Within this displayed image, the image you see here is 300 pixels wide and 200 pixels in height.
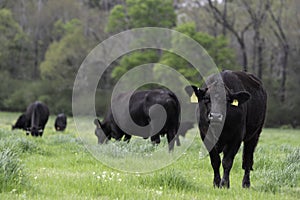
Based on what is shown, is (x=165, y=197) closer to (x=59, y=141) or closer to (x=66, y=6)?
(x=59, y=141)

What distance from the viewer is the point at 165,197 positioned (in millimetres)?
5875

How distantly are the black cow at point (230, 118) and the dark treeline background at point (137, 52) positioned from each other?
25.1m

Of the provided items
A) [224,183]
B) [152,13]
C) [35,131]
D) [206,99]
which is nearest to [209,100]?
[206,99]

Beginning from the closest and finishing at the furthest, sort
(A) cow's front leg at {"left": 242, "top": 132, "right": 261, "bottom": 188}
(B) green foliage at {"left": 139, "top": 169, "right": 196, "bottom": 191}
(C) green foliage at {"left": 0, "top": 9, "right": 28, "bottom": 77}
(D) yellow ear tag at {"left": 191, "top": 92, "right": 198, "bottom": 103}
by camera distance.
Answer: (B) green foliage at {"left": 139, "top": 169, "right": 196, "bottom": 191} < (D) yellow ear tag at {"left": 191, "top": 92, "right": 198, "bottom": 103} < (A) cow's front leg at {"left": 242, "top": 132, "right": 261, "bottom": 188} < (C) green foliage at {"left": 0, "top": 9, "right": 28, "bottom": 77}

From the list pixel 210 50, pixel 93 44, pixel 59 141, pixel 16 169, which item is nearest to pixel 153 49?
pixel 210 50

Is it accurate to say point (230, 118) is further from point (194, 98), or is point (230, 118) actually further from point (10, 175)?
point (10, 175)

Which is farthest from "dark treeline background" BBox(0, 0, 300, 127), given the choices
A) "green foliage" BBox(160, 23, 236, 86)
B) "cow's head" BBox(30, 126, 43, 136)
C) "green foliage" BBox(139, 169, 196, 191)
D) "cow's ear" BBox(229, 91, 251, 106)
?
"green foliage" BBox(139, 169, 196, 191)

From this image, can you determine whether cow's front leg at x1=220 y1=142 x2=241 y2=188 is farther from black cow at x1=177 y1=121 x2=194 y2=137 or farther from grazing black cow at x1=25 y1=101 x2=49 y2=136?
black cow at x1=177 y1=121 x2=194 y2=137

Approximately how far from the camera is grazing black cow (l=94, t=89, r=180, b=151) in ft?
42.7

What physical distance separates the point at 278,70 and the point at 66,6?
2582cm

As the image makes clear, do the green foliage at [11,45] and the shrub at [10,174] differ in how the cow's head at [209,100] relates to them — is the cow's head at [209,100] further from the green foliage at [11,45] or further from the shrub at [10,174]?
the green foliage at [11,45]

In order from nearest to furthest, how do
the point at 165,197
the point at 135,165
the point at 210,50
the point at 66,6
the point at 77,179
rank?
the point at 165,197 < the point at 77,179 < the point at 135,165 < the point at 210,50 < the point at 66,6

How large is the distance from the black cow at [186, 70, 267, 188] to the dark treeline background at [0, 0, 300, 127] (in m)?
25.1

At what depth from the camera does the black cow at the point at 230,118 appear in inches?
272
